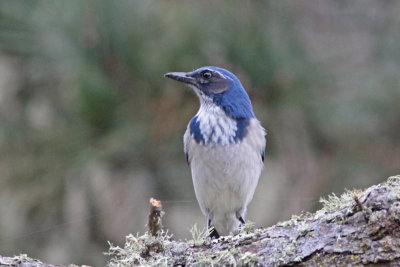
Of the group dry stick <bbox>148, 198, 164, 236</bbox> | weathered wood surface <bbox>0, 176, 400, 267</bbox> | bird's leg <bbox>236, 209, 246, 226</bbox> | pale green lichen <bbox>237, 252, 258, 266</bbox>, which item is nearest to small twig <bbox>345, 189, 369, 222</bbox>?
weathered wood surface <bbox>0, 176, 400, 267</bbox>

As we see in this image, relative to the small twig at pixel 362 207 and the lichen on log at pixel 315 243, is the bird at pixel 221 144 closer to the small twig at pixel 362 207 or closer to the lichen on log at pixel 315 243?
the lichen on log at pixel 315 243

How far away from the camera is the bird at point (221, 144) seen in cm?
472

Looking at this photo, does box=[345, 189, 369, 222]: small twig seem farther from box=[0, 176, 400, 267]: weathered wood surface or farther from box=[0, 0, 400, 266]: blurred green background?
box=[0, 0, 400, 266]: blurred green background

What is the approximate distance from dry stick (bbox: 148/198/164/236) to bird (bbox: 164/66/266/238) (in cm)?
191

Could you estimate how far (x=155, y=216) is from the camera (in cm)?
281

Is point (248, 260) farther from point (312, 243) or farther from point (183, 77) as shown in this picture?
point (183, 77)

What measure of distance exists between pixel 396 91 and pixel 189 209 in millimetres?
2239

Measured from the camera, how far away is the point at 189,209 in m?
5.68

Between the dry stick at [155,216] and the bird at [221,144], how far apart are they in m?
1.91

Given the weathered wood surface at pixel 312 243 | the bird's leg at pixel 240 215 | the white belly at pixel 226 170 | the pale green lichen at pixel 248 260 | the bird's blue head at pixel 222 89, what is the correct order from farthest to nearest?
the bird's leg at pixel 240 215 → the bird's blue head at pixel 222 89 → the white belly at pixel 226 170 → the pale green lichen at pixel 248 260 → the weathered wood surface at pixel 312 243

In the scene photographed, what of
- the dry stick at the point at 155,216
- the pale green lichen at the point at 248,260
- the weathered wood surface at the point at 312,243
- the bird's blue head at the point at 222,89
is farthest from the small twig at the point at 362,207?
the bird's blue head at the point at 222,89

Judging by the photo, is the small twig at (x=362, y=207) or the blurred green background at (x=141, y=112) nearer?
the small twig at (x=362, y=207)

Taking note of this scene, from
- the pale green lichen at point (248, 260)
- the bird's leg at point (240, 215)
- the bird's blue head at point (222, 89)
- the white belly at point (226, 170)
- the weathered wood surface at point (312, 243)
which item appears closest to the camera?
the weathered wood surface at point (312, 243)

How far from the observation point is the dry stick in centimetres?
278
